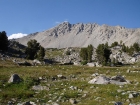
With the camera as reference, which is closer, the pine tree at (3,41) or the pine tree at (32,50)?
the pine tree at (32,50)

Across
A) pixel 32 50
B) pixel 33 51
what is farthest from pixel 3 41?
pixel 33 51

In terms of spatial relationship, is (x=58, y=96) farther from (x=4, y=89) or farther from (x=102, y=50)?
(x=102, y=50)

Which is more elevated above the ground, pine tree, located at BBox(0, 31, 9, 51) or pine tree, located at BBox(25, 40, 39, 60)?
pine tree, located at BBox(0, 31, 9, 51)

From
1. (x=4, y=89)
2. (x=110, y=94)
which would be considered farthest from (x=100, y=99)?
(x=4, y=89)

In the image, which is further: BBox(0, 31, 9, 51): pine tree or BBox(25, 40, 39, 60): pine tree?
BBox(0, 31, 9, 51): pine tree

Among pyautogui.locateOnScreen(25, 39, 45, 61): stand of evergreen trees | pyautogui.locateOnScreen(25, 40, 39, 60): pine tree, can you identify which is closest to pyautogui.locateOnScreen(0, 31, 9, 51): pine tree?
pyautogui.locateOnScreen(25, 39, 45, 61): stand of evergreen trees

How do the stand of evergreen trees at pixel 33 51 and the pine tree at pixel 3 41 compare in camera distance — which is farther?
the pine tree at pixel 3 41

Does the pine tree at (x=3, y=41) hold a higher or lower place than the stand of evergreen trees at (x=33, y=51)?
higher

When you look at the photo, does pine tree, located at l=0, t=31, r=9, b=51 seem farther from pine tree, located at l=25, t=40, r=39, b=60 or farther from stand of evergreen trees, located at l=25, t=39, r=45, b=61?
pine tree, located at l=25, t=40, r=39, b=60

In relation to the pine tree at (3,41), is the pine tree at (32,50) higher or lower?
Answer: lower

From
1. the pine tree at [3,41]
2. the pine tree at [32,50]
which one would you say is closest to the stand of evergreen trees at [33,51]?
the pine tree at [32,50]

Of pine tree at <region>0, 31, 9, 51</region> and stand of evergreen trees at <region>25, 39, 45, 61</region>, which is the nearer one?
stand of evergreen trees at <region>25, 39, 45, 61</region>

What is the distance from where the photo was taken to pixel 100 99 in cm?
1942

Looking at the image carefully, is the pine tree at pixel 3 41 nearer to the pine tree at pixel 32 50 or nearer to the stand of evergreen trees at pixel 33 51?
the stand of evergreen trees at pixel 33 51
